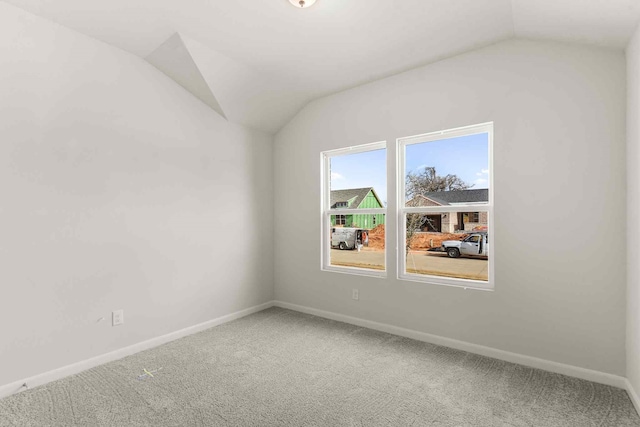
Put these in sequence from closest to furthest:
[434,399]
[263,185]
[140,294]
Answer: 1. [434,399]
2. [140,294]
3. [263,185]

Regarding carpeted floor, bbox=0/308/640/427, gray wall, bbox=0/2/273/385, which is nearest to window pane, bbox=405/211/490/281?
carpeted floor, bbox=0/308/640/427

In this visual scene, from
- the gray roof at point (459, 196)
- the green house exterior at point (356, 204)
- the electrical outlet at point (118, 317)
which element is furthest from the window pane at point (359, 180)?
the electrical outlet at point (118, 317)

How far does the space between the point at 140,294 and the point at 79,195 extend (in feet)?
3.30

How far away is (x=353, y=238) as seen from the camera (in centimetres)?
384

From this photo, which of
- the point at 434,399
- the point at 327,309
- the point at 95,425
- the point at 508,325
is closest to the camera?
the point at 95,425

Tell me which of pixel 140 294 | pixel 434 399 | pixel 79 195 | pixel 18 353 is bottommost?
pixel 434 399

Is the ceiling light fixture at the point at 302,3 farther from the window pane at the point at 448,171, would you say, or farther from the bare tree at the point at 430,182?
the bare tree at the point at 430,182

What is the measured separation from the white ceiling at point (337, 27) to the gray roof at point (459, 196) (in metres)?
1.25

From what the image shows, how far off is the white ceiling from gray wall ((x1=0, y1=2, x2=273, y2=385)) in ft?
1.18

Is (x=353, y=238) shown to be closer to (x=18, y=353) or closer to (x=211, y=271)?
(x=211, y=271)

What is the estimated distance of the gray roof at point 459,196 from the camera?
2.94 meters

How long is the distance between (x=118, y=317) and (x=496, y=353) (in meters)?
3.25

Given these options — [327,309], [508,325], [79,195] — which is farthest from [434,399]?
[79,195]

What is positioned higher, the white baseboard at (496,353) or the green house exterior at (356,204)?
the green house exterior at (356,204)
